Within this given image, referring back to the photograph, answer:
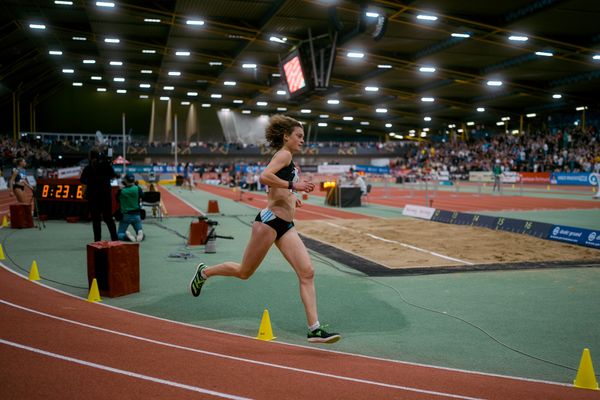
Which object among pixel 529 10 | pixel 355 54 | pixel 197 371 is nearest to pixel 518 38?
pixel 529 10

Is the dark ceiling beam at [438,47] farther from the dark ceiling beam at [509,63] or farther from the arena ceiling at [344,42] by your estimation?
the dark ceiling beam at [509,63]

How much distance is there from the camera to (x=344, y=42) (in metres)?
23.5

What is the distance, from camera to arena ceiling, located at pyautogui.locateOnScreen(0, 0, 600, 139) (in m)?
24.6

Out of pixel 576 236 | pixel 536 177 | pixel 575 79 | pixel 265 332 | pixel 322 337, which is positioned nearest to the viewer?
pixel 322 337

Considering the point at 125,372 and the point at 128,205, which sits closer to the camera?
the point at 125,372

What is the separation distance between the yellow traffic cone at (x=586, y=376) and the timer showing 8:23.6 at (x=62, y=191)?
636 inches

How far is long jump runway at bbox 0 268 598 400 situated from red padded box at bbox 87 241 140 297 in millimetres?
1560

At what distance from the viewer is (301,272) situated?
516 cm

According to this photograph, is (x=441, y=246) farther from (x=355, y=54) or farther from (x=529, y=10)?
(x=355, y=54)

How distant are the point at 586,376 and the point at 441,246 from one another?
770 cm

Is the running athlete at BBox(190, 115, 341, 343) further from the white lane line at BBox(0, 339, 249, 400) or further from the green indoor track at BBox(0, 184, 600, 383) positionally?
the white lane line at BBox(0, 339, 249, 400)

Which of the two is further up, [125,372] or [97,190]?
[97,190]

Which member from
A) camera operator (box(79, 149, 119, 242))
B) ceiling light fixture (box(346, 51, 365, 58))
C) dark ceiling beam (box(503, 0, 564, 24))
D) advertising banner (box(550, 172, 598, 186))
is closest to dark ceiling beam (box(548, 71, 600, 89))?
advertising banner (box(550, 172, 598, 186))

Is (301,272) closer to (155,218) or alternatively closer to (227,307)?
(227,307)
